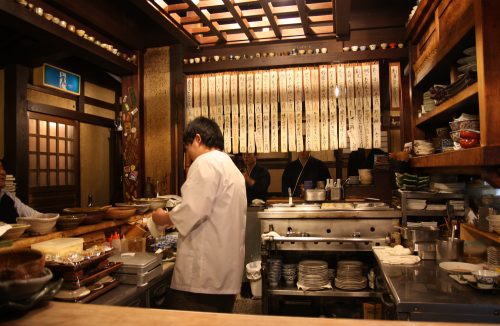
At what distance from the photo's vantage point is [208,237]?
303 centimetres

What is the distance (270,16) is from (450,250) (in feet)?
9.81

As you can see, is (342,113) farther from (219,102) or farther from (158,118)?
(158,118)

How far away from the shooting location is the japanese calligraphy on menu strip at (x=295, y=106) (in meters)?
4.88

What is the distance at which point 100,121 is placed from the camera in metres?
8.98

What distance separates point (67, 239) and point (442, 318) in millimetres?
2759

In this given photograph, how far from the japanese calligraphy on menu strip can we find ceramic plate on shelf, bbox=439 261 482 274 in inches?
74.7

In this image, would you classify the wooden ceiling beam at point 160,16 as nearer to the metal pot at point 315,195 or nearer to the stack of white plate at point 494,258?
the metal pot at point 315,195

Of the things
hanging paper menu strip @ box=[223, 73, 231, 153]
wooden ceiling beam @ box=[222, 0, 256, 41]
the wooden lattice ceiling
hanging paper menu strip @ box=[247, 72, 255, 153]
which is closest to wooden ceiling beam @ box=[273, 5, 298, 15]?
the wooden lattice ceiling

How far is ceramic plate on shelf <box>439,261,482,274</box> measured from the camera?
3.14m

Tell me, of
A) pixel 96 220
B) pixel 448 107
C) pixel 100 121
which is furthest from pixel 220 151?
pixel 100 121

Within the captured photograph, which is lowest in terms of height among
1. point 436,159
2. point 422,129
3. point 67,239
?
point 67,239

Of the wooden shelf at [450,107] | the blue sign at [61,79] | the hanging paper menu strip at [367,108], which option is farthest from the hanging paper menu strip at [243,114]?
Answer: the blue sign at [61,79]

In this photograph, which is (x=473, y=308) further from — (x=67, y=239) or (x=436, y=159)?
(x=67, y=239)

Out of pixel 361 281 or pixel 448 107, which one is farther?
pixel 361 281
